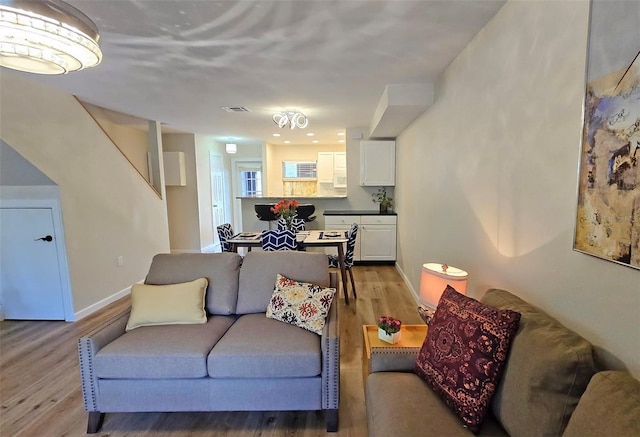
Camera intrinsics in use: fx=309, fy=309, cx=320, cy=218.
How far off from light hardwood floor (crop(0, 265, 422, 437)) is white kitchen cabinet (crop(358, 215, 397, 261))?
2.05m

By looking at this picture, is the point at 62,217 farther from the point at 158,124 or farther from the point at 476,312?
the point at 476,312

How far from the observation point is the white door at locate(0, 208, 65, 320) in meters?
3.14

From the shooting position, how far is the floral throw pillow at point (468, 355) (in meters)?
1.17

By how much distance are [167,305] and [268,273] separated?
2.27ft

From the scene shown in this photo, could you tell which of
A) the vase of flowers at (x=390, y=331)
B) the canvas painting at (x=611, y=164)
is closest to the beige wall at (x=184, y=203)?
the vase of flowers at (x=390, y=331)

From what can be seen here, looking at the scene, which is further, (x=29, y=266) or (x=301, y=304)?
(x=29, y=266)

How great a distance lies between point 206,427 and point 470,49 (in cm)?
294

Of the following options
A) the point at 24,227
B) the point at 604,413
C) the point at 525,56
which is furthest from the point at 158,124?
the point at 604,413

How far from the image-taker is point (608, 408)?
2.63ft

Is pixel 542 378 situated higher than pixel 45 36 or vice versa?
pixel 45 36

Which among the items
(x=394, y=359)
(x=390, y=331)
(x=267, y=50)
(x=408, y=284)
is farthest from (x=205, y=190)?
(x=394, y=359)

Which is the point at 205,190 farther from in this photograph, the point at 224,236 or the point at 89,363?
the point at 89,363

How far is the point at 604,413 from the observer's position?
800mm

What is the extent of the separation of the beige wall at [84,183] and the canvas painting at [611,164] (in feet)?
13.1
